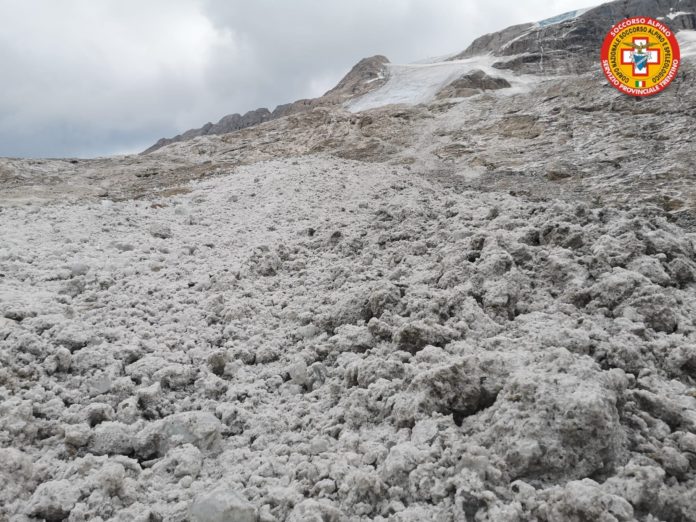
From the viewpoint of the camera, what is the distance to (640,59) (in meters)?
22.9

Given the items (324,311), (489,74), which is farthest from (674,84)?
(489,74)

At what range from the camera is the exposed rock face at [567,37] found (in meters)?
59.8

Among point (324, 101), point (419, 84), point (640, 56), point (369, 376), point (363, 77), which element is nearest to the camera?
point (369, 376)

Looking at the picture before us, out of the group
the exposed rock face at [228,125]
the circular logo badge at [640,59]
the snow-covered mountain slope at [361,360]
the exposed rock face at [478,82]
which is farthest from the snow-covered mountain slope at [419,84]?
the snow-covered mountain slope at [361,360]

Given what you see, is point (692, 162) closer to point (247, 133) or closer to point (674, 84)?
point (674, 84)

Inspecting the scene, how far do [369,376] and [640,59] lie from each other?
85.7 feet

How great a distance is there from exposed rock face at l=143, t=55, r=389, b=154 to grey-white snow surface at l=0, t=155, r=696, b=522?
53.8m

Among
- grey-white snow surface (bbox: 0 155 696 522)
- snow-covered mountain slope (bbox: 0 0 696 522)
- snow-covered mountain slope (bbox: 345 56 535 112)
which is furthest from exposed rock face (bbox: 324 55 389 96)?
grey-white snow surface (bbox: 0 155 696 522)

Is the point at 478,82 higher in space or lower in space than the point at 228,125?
lower

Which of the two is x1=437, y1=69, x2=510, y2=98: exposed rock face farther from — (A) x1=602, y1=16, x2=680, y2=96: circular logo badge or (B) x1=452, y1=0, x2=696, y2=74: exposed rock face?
(A) x1=602, y1=16, x2=680, y2=96: circular logo badge

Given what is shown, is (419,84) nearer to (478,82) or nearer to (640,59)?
(478,82)

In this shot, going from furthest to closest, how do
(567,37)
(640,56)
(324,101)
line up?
(567,37), (324,101), (640,56)

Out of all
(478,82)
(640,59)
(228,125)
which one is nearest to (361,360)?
(640,59)

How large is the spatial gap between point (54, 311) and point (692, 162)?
43.9 feet
